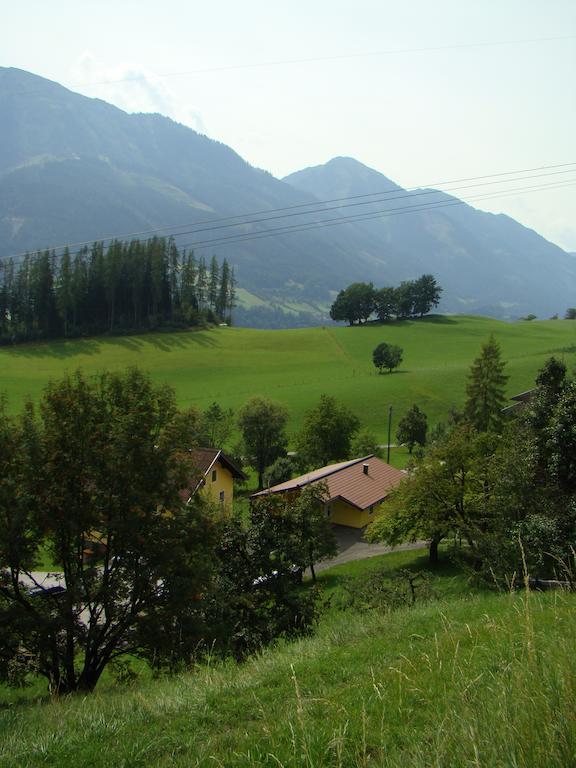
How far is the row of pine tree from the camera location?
412 feet

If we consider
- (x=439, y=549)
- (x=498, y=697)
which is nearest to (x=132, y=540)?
(x=498, y=697)

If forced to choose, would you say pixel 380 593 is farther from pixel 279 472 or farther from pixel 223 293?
pixel 223 293

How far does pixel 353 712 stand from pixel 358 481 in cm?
4935

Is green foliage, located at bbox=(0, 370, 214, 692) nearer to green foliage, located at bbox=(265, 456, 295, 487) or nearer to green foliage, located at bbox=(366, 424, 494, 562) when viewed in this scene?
green foliage, located at bbox=(366, 424, 494, 562)

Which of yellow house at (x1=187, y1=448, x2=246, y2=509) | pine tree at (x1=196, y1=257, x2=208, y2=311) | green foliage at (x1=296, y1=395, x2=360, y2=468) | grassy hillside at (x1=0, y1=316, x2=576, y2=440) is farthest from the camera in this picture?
pine tree at (x1=196, y1=257, x2=208, y2=311)

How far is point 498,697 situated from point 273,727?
9.93 ft

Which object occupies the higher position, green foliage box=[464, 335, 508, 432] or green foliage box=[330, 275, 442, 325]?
green foliage box=[330, 275, 442, 325]

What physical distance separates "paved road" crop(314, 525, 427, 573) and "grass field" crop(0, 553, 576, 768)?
32738 millimetres

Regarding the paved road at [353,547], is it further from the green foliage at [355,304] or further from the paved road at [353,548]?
the green foliage at [355,304]

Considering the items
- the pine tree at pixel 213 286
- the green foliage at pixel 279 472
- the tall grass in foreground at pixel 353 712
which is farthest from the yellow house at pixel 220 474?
the pine tree at pixel 213 286

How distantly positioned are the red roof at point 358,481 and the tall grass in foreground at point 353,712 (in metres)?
39.9

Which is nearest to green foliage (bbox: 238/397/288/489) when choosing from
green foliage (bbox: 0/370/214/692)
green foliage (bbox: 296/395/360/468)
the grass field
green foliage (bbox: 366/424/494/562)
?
green foliage (bbox: 296/395/360/468)

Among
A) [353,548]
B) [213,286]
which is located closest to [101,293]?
[213,286]

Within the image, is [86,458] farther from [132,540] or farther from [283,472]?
[283,472]
